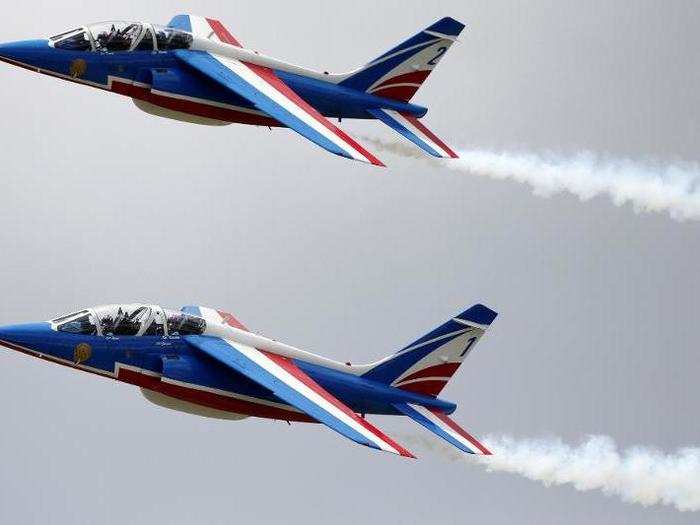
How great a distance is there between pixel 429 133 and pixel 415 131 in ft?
1.23

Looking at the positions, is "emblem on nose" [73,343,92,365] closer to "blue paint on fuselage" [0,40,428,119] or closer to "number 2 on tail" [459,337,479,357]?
"blue paint on fuselage" [0,40,428,119]

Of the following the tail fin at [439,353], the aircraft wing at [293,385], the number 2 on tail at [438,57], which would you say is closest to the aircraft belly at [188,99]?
the number 2 on tail at [438,57]

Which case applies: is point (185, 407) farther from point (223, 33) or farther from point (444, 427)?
point (223, 33)

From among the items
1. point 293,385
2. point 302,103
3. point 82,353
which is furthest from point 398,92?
point 82,353

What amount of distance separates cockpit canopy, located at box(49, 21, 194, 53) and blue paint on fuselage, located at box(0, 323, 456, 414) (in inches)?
325

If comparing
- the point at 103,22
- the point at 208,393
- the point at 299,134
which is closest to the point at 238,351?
the point at 208,393

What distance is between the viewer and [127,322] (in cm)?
5909

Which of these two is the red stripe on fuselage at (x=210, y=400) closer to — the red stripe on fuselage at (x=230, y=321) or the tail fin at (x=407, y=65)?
the red stripe on fuselage at (x=230, y=321)

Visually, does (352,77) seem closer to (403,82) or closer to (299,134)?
(403,82)

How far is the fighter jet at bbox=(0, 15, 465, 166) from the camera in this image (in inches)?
2484

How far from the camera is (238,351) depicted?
197ft

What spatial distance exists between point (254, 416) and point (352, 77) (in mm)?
10915

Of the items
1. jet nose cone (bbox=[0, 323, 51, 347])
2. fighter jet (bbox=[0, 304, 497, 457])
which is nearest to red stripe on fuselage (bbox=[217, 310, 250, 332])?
fighter jet (bbox=[0, 304, 497, 457])

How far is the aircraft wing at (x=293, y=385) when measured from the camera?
185ft
